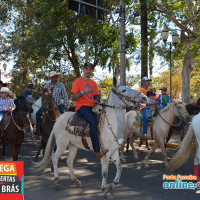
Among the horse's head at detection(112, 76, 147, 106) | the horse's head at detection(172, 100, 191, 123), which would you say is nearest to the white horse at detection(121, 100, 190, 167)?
the horse's head at detection(172, 100, 191, 123)

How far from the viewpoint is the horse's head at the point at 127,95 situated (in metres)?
5.90

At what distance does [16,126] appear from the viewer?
27.0 ft

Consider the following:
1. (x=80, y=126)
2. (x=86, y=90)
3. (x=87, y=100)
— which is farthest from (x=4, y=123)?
(x=86, y=90)

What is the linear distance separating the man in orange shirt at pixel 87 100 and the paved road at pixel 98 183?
1.03 meters

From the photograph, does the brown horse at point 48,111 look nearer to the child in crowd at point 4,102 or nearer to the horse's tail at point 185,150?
the child in crowd at point 4,102

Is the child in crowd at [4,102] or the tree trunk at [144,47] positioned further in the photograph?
the tree trunk at [144,47]

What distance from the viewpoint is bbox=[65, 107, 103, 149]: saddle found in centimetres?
631

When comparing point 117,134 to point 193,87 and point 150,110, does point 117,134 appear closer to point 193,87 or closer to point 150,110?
point 150,110

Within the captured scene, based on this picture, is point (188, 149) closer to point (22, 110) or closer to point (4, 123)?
point (22, 110)

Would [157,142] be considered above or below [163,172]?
above

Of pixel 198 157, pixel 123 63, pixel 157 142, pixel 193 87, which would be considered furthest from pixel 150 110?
pixel 193 87

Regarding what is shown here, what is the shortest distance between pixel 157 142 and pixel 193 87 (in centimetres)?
4104

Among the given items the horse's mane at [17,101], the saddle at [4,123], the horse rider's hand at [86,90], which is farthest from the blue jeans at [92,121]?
the saddle at [4,123]

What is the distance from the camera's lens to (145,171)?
8367 millimetres
